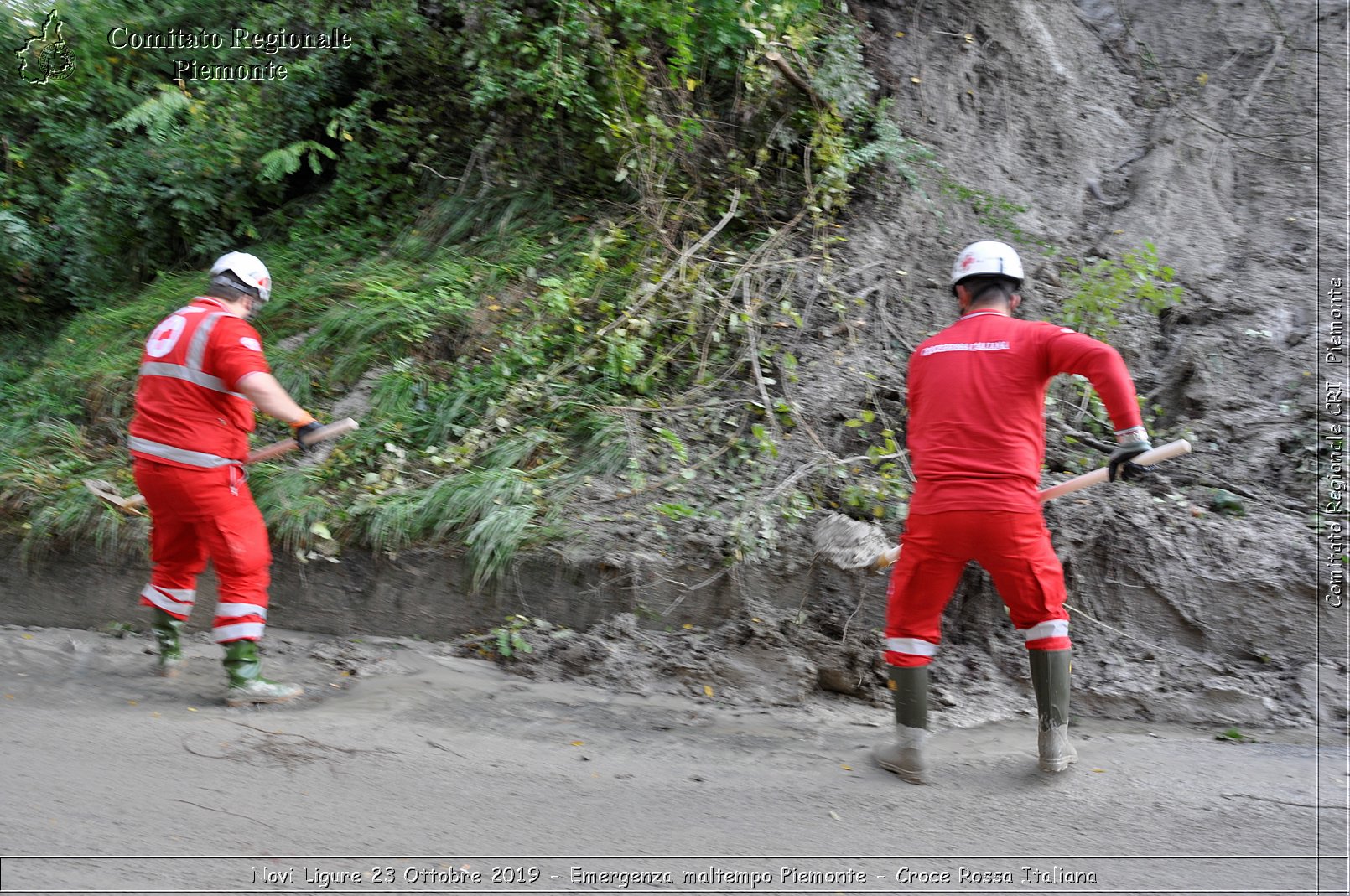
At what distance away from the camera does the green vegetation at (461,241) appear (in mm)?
5461

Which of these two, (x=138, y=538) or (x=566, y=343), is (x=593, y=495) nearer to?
(x=566, y=343)

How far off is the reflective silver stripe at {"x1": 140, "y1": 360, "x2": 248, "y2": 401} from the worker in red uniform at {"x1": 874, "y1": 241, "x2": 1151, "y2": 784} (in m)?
3.05

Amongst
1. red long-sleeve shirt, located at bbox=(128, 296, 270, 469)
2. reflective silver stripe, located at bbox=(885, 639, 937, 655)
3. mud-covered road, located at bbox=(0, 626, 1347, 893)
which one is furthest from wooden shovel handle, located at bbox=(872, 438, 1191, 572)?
red long-sleeve shirt, located at bbox=(128, 296, 270, 469)

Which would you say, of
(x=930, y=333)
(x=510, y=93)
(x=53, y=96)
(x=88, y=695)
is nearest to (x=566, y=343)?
(x=510, y=93)

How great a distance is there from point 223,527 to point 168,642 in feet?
2.74

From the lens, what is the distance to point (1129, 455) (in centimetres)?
354

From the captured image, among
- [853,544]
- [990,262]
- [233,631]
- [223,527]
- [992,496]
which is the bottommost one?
[233,631]

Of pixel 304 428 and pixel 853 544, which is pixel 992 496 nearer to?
pixel 853 544

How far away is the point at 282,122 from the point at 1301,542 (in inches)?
302

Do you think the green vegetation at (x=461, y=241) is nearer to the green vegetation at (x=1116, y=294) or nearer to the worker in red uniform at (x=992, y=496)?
the worker in red uniform at (x=992, y=496)

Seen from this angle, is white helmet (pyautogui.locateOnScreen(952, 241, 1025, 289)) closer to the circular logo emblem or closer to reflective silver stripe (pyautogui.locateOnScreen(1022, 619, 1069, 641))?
reflective silver stripe (pyautogui.locateOnScreen(1022, 619, 1069, 641))

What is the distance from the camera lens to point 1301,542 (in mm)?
4836

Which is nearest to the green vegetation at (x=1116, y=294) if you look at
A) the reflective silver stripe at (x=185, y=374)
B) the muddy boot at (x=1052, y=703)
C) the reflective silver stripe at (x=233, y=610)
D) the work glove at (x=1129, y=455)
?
the work glove at (x=1129, y=455)

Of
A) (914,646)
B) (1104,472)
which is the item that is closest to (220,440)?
(914,646)
